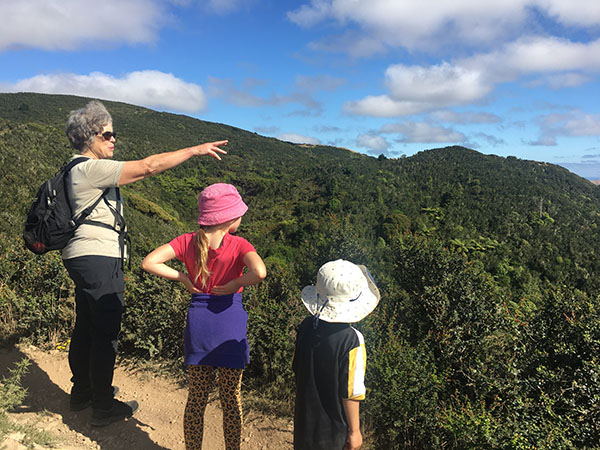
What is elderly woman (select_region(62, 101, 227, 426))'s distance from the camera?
2.17 metres

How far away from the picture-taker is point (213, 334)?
2.01m

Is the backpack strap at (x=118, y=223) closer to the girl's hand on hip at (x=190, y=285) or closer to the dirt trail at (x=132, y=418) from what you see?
the girl's hand on hip at (x=190, y=285)

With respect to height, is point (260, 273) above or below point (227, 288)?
above

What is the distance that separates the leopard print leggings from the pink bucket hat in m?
0.84

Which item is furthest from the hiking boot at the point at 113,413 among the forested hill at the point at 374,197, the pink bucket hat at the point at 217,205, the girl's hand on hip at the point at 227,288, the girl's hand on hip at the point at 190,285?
the forested hill at the point at 374,197

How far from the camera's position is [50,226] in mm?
2209

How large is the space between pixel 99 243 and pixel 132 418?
1.47 meters

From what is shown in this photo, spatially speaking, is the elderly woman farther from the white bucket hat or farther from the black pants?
the white bucket hat

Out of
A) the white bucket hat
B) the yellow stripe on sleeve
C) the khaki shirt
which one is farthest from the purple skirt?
the khaki shirt

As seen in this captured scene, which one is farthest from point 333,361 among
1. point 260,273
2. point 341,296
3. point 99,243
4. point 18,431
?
point 18,431

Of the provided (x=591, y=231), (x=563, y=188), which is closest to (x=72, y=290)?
(x=591, y=231)

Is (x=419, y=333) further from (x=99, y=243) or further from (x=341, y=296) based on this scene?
(x=99, y=243)

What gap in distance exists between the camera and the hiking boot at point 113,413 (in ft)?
8.65

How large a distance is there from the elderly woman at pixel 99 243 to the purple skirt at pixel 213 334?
0.76 meters
